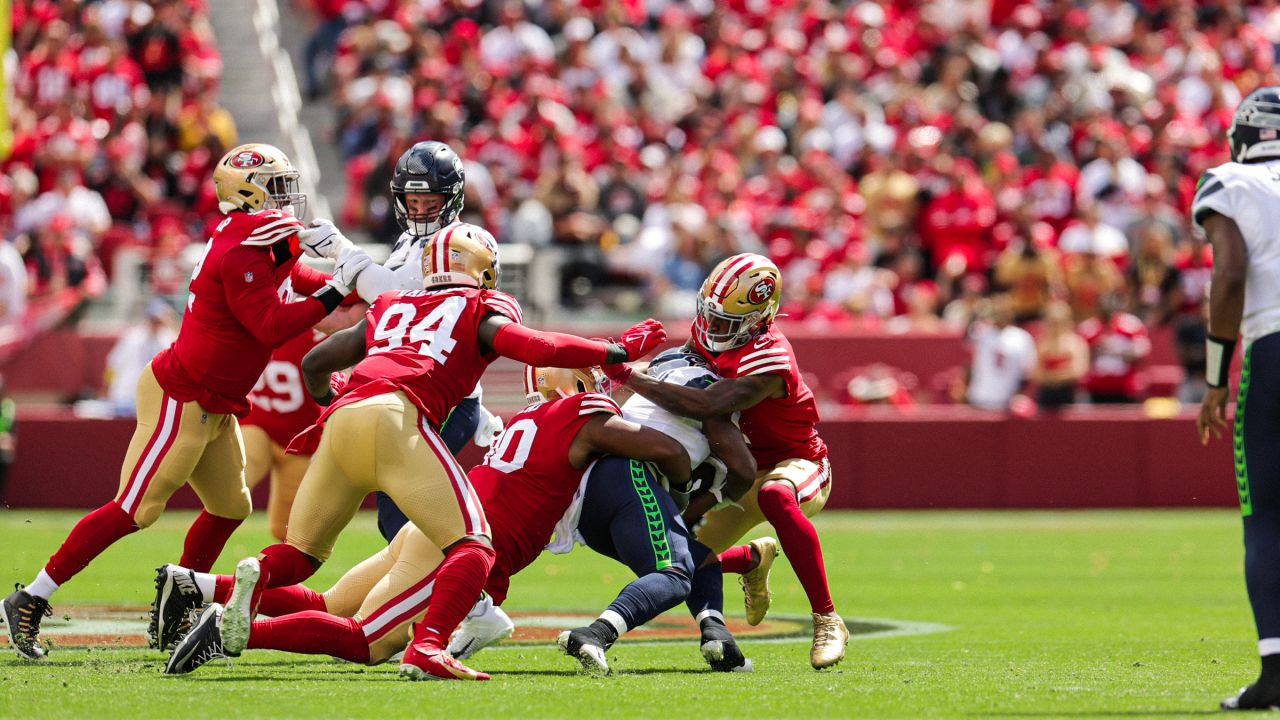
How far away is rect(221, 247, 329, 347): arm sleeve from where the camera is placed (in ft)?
25.4

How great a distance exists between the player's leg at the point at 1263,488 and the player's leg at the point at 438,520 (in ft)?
8.69

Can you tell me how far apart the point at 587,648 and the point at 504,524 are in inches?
30.6

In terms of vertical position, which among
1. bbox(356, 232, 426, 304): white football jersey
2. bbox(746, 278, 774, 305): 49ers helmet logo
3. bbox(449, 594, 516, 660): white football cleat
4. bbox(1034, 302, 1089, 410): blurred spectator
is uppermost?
bbox(356, 232, 426, 304): white football jersey

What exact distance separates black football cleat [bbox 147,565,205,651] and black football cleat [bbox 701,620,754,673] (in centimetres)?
199

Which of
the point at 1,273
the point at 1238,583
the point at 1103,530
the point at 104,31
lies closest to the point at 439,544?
the point at 1238,583

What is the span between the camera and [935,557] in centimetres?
1348

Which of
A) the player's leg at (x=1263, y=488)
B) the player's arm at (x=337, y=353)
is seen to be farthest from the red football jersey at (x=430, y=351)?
the player's leg at (x=1263, y=488)

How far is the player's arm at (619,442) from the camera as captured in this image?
727cm

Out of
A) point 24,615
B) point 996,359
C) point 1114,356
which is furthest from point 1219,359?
point 1114,356

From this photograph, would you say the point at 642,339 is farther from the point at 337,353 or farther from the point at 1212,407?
the point at 1212,407

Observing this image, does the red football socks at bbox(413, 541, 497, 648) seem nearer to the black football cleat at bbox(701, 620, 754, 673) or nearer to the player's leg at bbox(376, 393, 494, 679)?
the player's leg at bbox(376, 393, 494, 679)

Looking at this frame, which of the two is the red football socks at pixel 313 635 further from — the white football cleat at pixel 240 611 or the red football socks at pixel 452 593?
the red football socks at pixel 452 593

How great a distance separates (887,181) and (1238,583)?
8.86 metres

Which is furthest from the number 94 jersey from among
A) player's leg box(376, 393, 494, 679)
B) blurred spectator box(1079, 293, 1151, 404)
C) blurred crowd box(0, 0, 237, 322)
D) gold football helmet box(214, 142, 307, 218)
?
blurred spectator box(1079, 293, 1151, 404)
